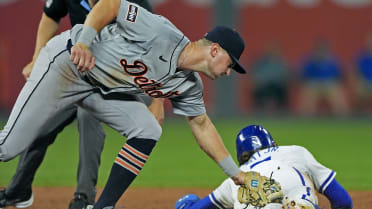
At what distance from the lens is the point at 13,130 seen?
15.4 feet

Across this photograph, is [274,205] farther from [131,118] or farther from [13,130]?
[13,130]

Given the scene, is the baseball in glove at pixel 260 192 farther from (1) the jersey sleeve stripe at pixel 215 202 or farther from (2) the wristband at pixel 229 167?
(1) the jersey sleeve stripe at pixel 215 202

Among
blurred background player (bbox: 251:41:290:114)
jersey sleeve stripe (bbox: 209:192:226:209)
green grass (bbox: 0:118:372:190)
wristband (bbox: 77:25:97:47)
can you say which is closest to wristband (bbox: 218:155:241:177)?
jersey sleeve stripe (bbox: 209:192:226:209)

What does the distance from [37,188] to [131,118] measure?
9.46 feet

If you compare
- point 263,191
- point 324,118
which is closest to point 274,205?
point 263,191

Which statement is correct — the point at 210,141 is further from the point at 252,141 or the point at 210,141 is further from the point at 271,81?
the point at 271,81

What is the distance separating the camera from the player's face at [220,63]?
447 cm

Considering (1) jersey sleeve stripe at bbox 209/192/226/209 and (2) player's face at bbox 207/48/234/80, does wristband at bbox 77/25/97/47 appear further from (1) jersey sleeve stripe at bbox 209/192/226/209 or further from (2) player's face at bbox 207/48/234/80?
(1) jersey sleeve stripe at bbox 209/192/226/209

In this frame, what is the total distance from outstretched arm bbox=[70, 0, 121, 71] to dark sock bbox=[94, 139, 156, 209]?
597 mm

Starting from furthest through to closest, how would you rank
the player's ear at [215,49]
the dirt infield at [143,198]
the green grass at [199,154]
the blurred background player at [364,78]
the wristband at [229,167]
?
the blurred background player at [364,78]
the green grass at [199,154]
the dirt infield at [143,198]
the wristband at [229,167]
the player's ear at [215,49]

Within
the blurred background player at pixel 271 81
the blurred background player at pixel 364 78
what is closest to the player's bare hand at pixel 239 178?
the blurred background player at pixel 271 81

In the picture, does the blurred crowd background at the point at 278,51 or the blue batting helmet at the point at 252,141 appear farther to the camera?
the blurred crowd background at the point at 278,51

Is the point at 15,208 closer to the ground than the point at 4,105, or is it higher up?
higher up

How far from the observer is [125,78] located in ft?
15.2
